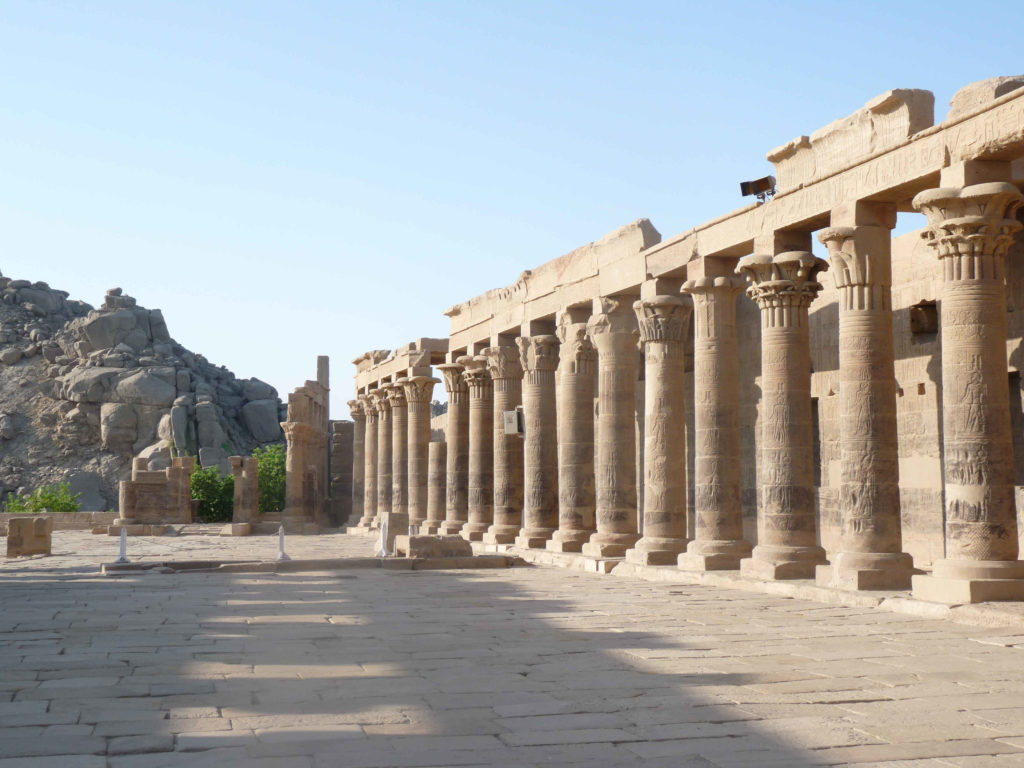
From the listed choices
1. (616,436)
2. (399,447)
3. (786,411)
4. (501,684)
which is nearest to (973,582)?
(786,411)

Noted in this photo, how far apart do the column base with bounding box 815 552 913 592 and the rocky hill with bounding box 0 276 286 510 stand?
6145 centimetres

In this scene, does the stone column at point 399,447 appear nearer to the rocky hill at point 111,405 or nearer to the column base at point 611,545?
the column base at point 611,545

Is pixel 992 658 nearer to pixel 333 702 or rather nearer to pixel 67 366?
pixel 333 702

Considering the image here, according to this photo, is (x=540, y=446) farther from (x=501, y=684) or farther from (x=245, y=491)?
(x=245, y=491)

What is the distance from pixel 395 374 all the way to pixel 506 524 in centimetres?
1319

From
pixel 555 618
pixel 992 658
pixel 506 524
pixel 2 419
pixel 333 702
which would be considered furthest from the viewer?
pixel 2 419

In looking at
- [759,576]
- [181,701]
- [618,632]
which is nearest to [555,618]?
[618,632]

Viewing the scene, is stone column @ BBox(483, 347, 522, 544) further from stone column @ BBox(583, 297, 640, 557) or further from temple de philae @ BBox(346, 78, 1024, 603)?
stone column @ BBox(583, 297, 640, 557)

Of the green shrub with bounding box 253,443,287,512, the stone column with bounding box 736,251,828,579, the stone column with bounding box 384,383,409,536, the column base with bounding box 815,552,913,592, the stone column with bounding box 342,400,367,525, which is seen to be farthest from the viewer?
the green shrub with bounding box 253,443,287,512

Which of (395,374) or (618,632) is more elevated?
(395,374)

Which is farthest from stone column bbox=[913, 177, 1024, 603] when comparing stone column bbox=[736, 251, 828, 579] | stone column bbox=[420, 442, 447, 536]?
stone column bbox=[420, 442, 447, 536]

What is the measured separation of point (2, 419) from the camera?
267 ft

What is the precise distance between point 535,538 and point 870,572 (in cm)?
1194

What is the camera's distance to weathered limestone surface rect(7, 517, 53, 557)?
1083 inches
